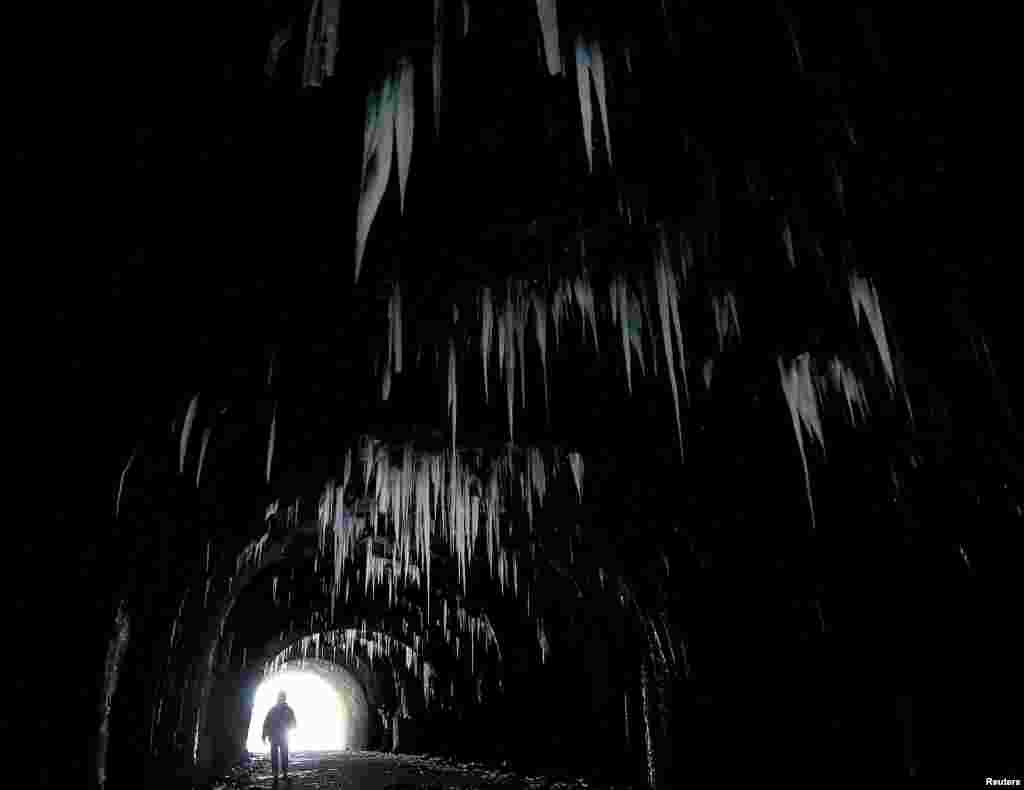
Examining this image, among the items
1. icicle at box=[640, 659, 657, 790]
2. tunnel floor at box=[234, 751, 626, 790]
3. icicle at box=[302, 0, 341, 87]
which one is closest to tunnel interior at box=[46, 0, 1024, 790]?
icicle at box=[302, 0, 341, 87]

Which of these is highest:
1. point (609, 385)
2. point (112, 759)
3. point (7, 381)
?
point (609, 385)

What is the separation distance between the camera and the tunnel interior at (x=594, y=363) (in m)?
3.43

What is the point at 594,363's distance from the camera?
6508 millimetres

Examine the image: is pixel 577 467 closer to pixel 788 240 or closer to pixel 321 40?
pixel 788 240

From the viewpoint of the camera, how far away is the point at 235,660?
16312mm

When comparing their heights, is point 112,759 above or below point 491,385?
below

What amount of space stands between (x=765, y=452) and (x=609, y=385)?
2.03 metres

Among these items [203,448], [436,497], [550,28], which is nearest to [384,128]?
[550,28]

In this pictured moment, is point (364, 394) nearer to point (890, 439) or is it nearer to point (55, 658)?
point (55, 658)

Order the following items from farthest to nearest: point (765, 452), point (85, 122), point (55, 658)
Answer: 1. point (765, 452)
2. point (55, 658)
3. point (85, 122)

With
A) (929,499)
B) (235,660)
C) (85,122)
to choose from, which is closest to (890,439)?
(929,499)

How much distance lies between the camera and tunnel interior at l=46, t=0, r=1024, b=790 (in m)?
3.43

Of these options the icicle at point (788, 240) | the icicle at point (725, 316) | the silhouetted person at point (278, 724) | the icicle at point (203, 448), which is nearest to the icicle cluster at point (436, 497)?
the icicle at point (203, 448)

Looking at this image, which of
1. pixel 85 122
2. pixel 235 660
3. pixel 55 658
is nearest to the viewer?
pixel 85 122
